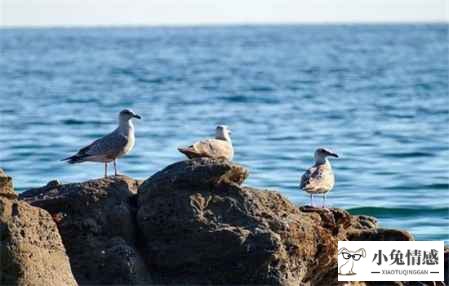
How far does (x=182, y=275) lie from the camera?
9.43m

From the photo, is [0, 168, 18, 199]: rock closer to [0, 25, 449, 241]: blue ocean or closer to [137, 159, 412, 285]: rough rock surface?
[137, 159, 412, 285]: rough rock surface

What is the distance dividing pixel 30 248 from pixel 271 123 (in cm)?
2306

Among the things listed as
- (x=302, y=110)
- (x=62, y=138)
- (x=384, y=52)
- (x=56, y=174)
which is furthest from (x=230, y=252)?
(x=384, y=52)

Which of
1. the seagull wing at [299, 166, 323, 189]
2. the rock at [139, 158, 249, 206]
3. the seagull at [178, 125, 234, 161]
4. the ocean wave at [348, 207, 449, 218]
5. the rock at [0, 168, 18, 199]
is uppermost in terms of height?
the ocean wave at [348, 207, 449, 218]

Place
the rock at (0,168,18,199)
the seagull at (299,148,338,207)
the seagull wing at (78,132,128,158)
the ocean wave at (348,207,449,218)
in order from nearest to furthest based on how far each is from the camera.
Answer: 1. the rock at (0,168,18,199)
2. the seagull wing at (78,132,128,158)
3. the seagull at (299,148,338,207)
4. the ocean wave at (348,207,449,218)

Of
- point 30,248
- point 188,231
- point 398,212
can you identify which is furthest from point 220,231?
point 398,212

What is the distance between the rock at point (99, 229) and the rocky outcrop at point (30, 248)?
37 cm

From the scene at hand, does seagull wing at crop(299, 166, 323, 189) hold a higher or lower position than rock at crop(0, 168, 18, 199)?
higher

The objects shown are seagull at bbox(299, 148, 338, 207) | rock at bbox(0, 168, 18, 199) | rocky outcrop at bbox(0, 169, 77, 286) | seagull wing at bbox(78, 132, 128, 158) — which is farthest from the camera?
seagull at bbox(299, 148, 338, 207)

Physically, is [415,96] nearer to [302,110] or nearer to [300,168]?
[302,110]

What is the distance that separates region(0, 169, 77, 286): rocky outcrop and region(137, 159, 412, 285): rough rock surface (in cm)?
82

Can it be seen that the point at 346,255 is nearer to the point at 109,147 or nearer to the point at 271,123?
the point at 109,147

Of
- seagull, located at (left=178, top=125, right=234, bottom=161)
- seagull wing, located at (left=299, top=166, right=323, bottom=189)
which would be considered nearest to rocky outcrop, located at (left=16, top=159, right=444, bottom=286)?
seagull, located at (left=178, top=125, right=234, bottom=161)

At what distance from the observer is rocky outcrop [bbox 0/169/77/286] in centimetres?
870
